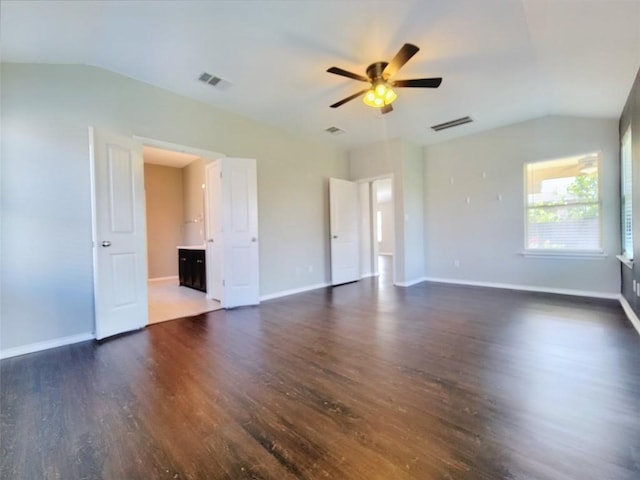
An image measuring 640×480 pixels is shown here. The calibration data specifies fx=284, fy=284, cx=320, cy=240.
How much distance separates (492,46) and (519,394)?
316 cm

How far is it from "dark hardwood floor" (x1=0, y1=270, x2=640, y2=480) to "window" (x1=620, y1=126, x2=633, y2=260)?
1291mm

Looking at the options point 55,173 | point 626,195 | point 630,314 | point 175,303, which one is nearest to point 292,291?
point 175,303

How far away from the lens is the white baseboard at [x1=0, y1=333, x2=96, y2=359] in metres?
2.67

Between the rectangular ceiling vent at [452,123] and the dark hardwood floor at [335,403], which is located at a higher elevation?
the rectangular ceiling vent at [452,123]

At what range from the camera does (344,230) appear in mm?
6059

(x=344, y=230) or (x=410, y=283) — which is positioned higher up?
(x=344, y=230)

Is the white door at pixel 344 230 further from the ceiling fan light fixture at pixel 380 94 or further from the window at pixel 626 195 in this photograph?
the window at pixel 626 195

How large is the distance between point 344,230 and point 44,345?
15.6 feet

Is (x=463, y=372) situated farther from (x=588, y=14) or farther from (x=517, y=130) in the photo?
(x=517, y=130)

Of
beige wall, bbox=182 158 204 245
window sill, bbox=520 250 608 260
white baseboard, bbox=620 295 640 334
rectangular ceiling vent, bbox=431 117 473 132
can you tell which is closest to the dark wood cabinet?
beige wall, bbox=182 158 204 245

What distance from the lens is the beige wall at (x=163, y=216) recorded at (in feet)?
23.1

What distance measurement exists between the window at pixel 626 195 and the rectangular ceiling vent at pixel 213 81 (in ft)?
16.2

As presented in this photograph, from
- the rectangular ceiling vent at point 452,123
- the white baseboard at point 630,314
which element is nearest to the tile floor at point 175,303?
the rectangular ceiling vent at point 452,123

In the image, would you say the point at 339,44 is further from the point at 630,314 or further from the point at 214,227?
the point at 630,314
